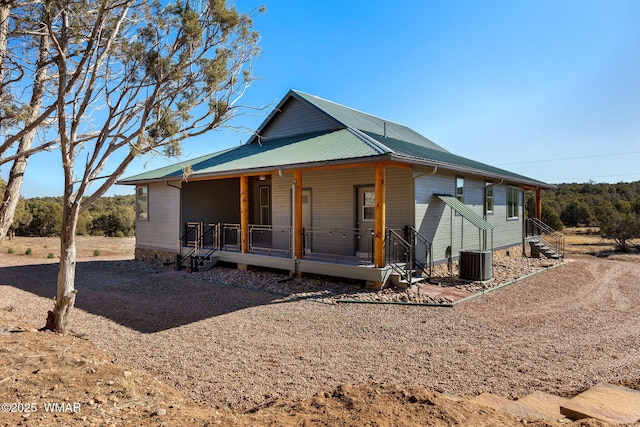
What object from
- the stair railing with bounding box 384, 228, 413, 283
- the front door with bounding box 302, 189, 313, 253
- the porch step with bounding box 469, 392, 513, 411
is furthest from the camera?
the front door with bounding box 302, 189, 313, 253

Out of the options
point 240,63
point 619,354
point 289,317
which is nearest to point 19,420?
point 289,317

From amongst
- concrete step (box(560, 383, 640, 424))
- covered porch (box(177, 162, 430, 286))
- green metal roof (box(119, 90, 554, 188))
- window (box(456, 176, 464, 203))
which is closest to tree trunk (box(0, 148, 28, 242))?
green metal roof (box(119, 90, 554, 188))

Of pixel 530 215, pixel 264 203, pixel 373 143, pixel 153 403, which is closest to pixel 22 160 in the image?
pixel 153 403

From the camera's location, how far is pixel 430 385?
4547 mm

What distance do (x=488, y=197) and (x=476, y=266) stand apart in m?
5.22

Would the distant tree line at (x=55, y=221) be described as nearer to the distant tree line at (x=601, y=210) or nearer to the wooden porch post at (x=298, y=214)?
the wooden porch post at (x=298, y=214)

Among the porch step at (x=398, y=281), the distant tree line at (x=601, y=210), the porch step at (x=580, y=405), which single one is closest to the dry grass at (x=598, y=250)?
the distant tree line at (x=601, y=210)

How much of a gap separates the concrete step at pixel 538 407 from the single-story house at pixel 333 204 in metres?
5.63

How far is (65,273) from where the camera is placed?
5.99m

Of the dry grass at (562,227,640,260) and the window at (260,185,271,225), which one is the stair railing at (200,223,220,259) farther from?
the dry grass at (562,227,640,260)

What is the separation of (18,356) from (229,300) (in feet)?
15.5

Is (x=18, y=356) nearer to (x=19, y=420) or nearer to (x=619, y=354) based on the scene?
(x=19, y=420)

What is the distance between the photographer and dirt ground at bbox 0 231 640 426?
3314 mm

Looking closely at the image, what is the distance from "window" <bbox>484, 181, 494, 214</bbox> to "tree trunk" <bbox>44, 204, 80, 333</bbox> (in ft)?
44.1
